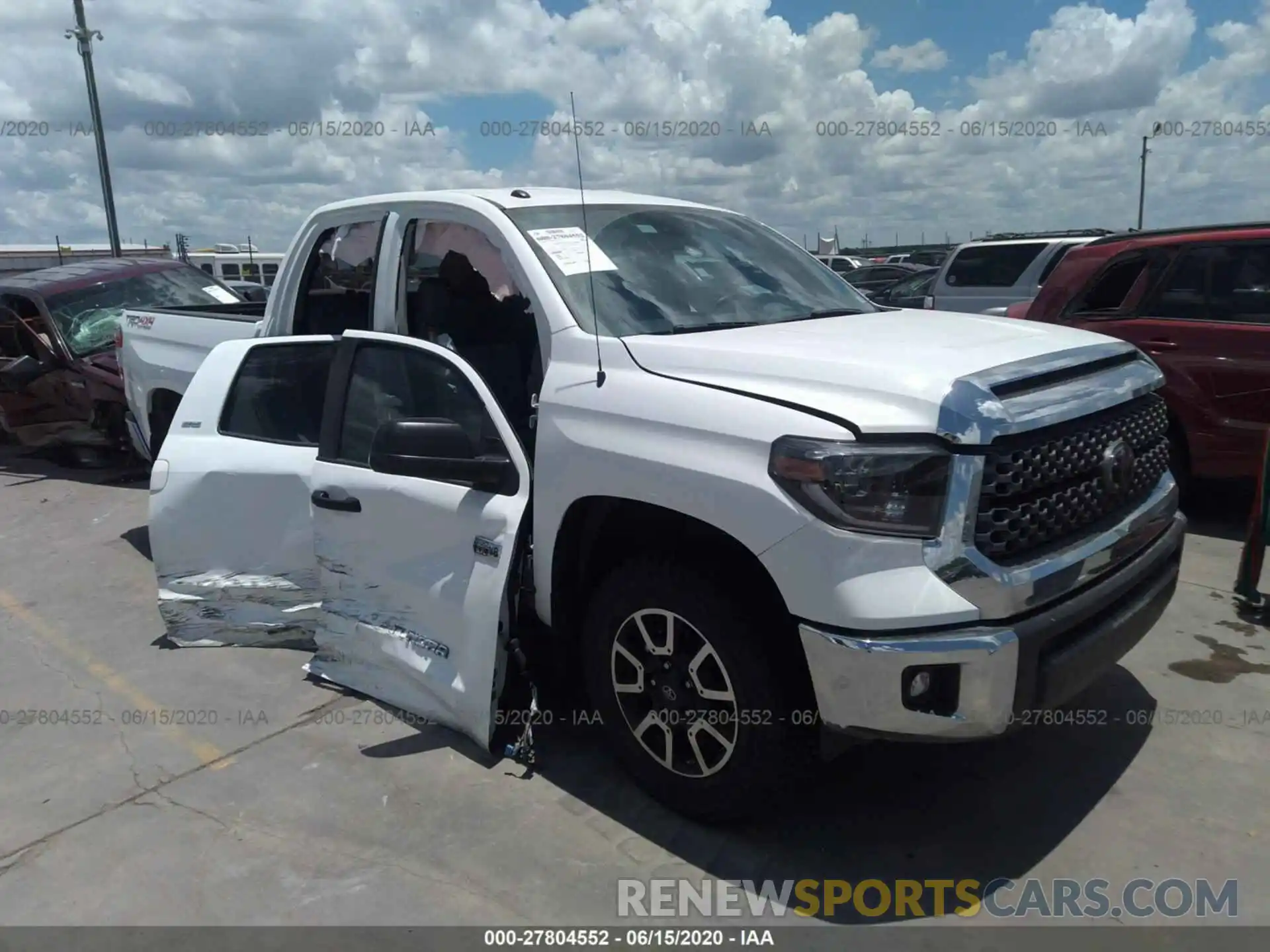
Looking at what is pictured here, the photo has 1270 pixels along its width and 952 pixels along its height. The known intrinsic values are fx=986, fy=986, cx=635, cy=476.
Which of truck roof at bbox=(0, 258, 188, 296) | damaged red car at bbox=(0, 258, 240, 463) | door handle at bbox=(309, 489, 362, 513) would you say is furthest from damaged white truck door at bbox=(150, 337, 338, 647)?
truck roof at bbox=(0, 258, 188, 296)

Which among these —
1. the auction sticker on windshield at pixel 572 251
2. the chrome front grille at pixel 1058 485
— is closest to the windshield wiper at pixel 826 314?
the auction sticker on windshield at pixel 572 251

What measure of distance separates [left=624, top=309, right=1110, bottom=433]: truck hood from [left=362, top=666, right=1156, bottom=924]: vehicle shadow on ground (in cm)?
124

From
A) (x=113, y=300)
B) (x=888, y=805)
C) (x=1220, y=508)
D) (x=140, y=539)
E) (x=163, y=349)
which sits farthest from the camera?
(x=113, y=300)

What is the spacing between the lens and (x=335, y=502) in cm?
401

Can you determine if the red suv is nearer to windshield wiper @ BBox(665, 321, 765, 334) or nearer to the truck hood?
the truck hood

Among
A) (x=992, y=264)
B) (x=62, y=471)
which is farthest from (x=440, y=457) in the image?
(x=992, y=264)

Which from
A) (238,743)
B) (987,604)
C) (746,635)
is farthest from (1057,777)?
(238,743)

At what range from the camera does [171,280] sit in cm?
1006

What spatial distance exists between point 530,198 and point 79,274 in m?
7.80

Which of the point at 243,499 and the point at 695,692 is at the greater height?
the point at 243,499

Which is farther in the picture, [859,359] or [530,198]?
[530,198]

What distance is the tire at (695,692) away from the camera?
9.49ft

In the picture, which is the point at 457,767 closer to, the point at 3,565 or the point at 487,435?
the point at 487,435

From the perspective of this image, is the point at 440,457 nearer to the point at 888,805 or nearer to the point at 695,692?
the point at 695,692
